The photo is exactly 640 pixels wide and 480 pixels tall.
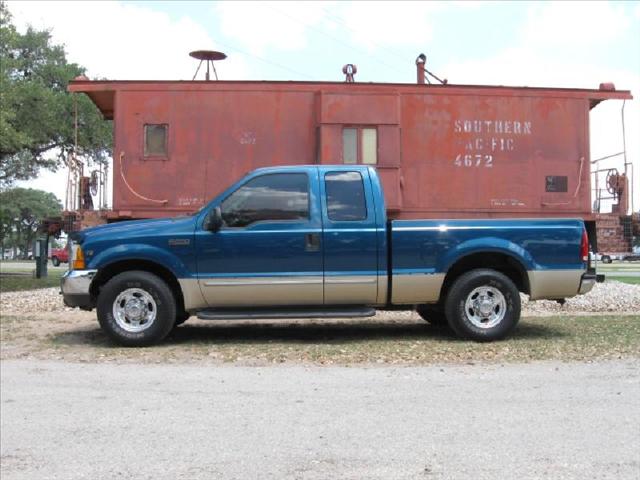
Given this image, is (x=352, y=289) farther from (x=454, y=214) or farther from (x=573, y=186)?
(x=573, y=186)

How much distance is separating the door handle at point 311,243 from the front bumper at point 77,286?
2.42 meters

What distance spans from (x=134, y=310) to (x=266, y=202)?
6.37 feet

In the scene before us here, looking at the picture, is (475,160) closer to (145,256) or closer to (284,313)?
(284,313)

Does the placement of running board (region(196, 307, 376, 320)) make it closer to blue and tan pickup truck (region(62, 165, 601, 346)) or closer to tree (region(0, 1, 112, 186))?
blue and tan pickup truck (region(62, 165, 601, 346))

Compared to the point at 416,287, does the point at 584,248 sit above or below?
above

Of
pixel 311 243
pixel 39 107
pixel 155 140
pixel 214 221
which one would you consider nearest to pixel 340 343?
pixel 311 243

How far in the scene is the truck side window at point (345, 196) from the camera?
24.3 feet

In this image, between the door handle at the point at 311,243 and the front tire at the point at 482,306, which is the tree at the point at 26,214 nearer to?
the door handle at the point at 311,243

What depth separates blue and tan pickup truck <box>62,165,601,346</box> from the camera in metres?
7.26

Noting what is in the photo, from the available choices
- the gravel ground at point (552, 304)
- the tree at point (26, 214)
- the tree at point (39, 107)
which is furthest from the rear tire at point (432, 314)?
the tree at point (26, 214)

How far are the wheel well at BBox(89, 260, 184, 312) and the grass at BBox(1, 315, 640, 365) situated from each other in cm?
66

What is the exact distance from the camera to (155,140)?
400 inches

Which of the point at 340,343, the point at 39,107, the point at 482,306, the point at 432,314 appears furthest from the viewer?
the point at 39,107

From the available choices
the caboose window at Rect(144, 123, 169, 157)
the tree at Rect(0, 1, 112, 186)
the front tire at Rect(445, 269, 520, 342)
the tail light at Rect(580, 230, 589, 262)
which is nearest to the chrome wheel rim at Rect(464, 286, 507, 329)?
the front tire at Rect(445, 269, 520, 342)
